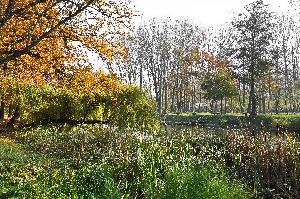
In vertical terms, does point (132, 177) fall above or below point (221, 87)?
below

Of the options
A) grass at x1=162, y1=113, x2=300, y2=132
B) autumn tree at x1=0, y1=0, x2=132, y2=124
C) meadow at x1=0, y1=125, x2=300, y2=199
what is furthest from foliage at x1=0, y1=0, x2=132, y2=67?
grass at x1=162, y1=113, x2=300, y2=132

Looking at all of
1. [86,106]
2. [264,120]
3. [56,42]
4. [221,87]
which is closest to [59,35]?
[56,42]

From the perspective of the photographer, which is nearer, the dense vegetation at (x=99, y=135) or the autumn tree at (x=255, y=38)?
the dense vegetation at (x=99, y=135)

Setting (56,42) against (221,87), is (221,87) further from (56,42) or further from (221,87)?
(56,42)

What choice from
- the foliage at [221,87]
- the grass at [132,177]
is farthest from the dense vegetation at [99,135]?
the foliage at [221,87]

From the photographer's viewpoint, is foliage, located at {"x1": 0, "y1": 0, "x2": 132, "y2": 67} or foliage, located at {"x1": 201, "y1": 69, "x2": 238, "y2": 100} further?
foliage, located at {"x1": 201, "y1": 69, "x2": 238, "y2": 100}

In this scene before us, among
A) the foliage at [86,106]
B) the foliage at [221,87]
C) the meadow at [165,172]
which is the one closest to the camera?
the meadow at [165,172]

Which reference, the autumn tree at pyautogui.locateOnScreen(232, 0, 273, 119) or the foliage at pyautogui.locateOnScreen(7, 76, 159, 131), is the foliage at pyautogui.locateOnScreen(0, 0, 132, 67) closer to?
the foliage at pyautogui.locateOnScreen(7, 76, 159, 131)

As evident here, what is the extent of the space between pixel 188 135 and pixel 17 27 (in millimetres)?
8343

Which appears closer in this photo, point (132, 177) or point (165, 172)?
point (165, 172)

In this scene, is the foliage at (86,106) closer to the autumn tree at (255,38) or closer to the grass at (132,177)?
the grass at (132,177)

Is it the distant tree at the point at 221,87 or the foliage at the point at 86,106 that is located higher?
the distant tree at the point at 221,87

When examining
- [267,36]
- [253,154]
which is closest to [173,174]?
[253,154]

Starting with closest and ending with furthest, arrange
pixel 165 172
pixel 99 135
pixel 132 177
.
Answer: pixel 165 172
pixel 132 177
pixel 99 135
